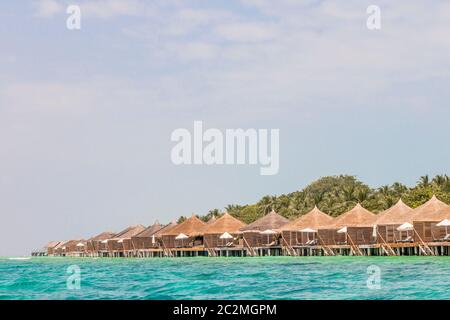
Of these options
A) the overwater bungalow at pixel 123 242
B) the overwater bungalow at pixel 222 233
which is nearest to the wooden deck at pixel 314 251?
the overwater bungalow at pixel 222 233

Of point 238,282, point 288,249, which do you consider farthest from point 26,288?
point 288,249

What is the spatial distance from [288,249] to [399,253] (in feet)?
34.2

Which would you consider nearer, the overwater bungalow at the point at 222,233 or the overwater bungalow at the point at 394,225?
the overwater bungalow at the point at 394,225

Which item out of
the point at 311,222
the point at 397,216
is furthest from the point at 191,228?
the point at 397,216

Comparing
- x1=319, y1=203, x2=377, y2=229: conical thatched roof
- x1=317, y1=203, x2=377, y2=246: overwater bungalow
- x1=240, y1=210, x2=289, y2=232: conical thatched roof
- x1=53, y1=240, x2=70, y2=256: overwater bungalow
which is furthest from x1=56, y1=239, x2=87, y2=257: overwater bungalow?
x1=319, y1=203, x2=377, y2=229: conical thatched roof

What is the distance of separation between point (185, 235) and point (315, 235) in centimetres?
1586

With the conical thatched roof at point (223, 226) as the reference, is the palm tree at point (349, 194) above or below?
above

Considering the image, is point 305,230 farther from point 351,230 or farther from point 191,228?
point 191,228

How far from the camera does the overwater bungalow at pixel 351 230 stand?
171 ft

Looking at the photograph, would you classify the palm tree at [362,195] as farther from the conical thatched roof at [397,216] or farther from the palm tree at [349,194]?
the conical thatched roof at [397,216]

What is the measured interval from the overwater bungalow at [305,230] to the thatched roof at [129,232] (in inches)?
1179

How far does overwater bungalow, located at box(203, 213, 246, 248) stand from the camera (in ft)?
212

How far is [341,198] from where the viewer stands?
72.3 metres
